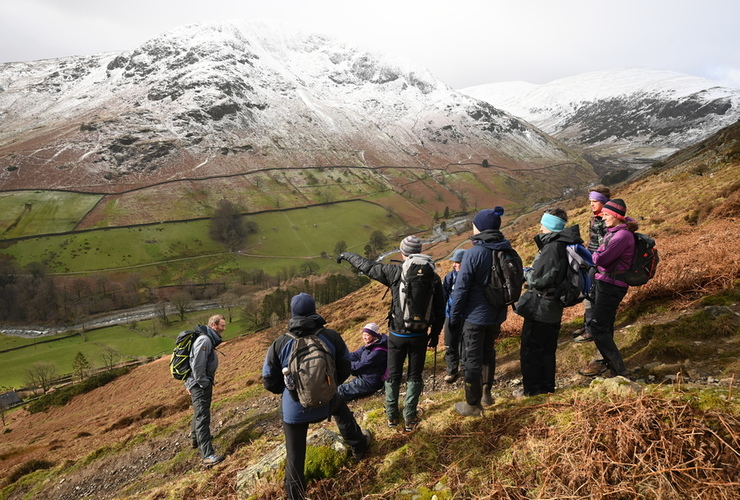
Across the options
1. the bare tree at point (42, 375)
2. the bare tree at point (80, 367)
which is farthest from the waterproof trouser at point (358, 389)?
the bare tree at point (80, 367)

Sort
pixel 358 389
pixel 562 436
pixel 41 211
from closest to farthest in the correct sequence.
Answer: pixel 562 436 < pixel 358 389 < pixel 41 211

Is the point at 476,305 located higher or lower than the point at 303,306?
lower

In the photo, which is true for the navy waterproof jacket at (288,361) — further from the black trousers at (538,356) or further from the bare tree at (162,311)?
the bare tree at (162,311)

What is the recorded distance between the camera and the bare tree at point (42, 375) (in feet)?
198

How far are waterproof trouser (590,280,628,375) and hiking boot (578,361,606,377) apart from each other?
50cm

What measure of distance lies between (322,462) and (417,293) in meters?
2.73

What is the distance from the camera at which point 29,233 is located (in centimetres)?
12050

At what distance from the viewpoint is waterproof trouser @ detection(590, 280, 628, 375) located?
5.89 m

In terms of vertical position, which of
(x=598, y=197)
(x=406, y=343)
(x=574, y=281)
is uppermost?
(x=598, y=197)

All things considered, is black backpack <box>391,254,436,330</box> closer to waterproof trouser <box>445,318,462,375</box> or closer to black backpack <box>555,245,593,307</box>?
black backpack <box>555,245,593,307</box>

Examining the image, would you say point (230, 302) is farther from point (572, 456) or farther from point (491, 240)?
point (572, 456)

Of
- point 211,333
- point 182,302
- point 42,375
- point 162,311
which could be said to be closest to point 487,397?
A: point 211,333

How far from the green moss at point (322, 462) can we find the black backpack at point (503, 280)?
319 cm

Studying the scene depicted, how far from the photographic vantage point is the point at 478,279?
541 centimetres
